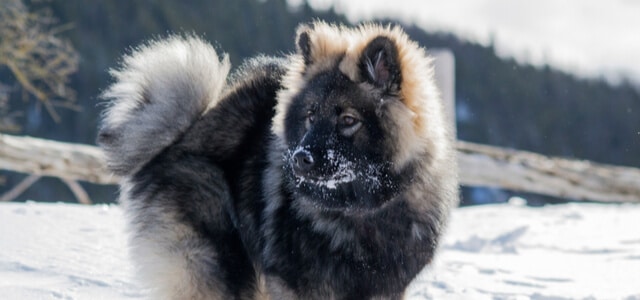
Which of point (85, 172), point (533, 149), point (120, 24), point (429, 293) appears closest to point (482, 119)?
point (533, 149)

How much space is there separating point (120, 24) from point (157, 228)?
2705 centimetres

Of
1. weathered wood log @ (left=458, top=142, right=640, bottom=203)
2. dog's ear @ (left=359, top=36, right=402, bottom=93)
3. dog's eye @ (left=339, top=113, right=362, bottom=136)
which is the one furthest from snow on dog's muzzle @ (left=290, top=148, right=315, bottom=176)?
weathered wood log @ (left=458, top=142, right=640, bottom=203)

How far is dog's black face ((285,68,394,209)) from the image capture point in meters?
3.34

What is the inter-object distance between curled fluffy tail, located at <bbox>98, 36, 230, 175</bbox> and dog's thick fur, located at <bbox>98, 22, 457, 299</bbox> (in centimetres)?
1

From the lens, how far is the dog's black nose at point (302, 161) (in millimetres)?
3215

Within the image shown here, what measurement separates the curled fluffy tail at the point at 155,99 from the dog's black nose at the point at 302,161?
845mm

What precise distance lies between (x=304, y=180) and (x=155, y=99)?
1.11 metres

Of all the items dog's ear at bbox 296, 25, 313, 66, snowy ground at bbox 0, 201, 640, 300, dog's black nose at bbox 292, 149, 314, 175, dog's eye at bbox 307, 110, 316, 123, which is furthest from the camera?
snowy ground at bbox 0, 201, 640, 300

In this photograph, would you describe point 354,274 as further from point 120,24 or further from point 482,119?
point 482,119

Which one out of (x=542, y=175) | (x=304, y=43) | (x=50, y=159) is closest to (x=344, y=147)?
(x=304, y=43)

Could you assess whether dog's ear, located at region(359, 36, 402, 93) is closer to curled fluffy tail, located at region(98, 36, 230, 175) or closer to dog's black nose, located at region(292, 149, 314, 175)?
dog's black nose, located at region(292, 149, 314, 175)

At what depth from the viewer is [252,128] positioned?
3.80 meters

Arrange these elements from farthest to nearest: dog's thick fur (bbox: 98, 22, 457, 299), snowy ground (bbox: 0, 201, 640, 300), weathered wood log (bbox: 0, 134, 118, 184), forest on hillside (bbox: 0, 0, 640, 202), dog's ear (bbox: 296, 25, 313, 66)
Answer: forest on hillside (bbox: 0, 0, 640, 202) < weathered wood log (bbox: 0, 134, 118, 184) < snowy ground (bbox: 0, 201, 640, 300) < dog's ear (bbox: 296, 25, 313, 66) < dog's thick fur (bbox: 98, 22, 457, 299)

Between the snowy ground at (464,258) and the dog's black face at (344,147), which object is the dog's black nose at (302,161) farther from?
the snowy ground at (464,258)
